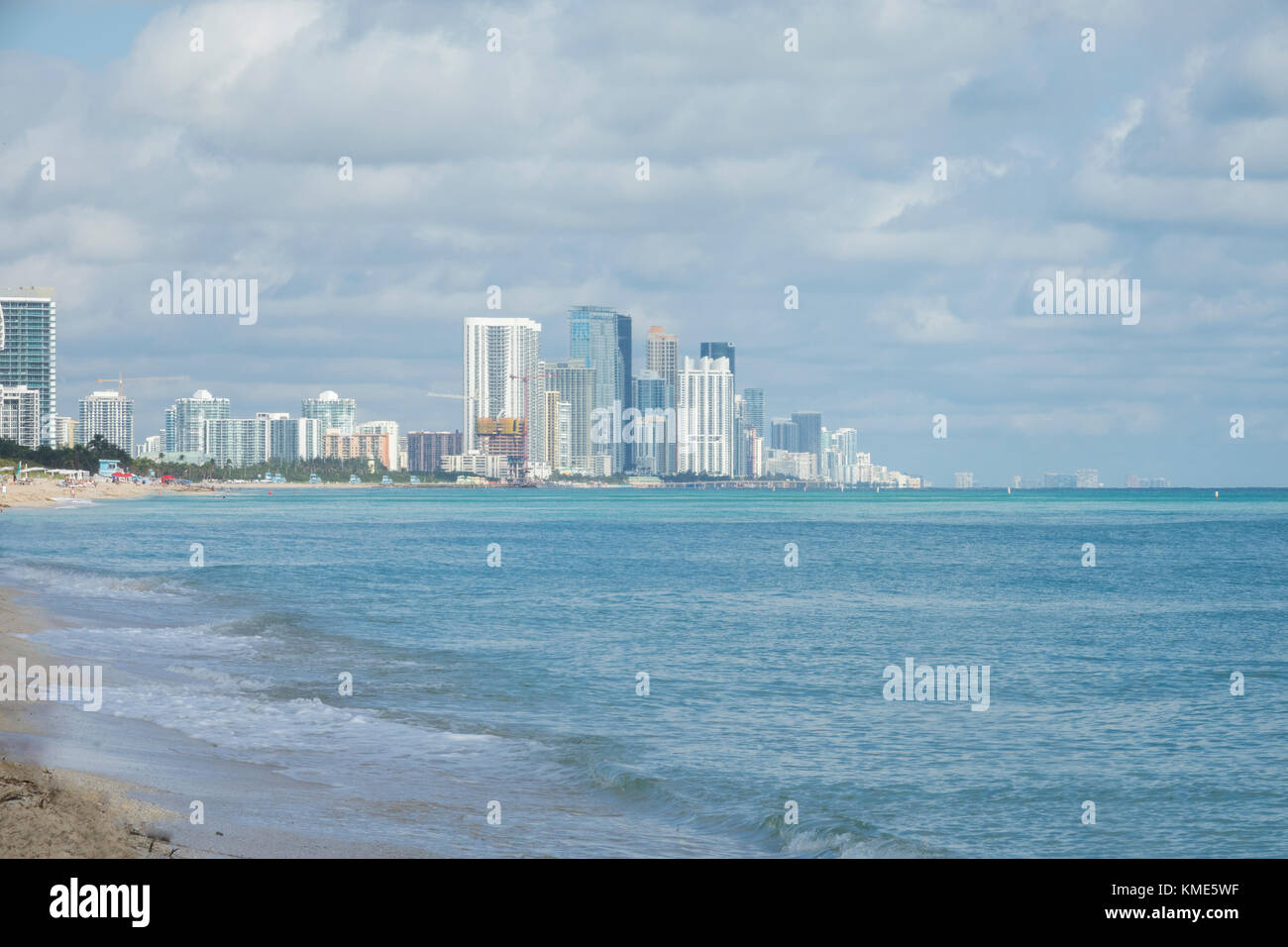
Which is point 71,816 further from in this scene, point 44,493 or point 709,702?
point 44,493

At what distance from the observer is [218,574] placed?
5328 centimetres

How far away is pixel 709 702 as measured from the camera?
76.1 feet

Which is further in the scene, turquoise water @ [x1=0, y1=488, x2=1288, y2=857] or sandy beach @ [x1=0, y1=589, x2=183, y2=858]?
turquoise water @ [x1=0, y1=488, x2=1288, y2=857]

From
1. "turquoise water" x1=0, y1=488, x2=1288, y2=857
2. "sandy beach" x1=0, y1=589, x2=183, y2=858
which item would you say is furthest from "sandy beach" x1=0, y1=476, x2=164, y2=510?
"sandy beach" x1=0, y1=589, x2=183, y2=858

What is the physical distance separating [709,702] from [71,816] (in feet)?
44.7

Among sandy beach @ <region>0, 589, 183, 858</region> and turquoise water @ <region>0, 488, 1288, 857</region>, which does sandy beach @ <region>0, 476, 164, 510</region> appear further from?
sandy beach @ <region>0, 589, 183, 858</region>

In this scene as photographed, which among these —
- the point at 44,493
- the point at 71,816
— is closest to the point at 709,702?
the point at 71,816

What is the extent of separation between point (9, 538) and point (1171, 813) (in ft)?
256

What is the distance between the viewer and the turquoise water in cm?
1452

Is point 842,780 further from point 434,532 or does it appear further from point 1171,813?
point 434,532

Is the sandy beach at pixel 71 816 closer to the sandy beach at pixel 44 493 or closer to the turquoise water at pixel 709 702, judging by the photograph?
the turquoise water at pixel 709 702

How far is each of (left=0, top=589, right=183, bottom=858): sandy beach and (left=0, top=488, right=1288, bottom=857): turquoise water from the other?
154 centimetres
